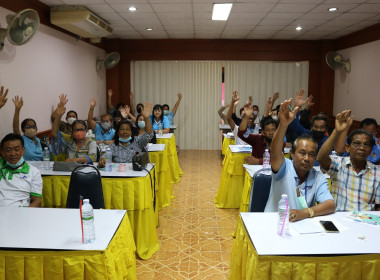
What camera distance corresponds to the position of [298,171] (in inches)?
94.7

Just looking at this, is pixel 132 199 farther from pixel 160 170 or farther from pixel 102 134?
pixel 102 134

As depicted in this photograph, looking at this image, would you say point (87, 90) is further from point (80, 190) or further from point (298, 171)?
point (298, 171)

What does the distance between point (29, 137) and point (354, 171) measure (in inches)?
156

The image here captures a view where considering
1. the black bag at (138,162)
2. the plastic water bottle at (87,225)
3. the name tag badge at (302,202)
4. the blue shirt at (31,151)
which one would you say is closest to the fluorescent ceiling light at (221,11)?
the black bag at (138,162)

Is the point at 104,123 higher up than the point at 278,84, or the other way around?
the point at 278,84

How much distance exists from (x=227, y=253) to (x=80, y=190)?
1749mm

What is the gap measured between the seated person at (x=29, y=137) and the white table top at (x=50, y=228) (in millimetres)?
1867

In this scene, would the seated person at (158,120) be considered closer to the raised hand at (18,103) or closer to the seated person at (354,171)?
the raised hand at (18,103)

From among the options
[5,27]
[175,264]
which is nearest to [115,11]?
[5,27]

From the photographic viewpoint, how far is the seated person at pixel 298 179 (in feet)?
7.20

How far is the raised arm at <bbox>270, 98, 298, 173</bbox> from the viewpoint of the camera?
216cm

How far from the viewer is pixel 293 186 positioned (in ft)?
7.59

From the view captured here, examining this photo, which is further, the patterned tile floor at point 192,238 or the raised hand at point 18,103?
the raised hand at point 18,103

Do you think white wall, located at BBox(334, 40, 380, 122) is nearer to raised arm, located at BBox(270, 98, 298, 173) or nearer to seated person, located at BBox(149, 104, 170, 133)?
seated person, located at BBox(149, 104, 170, 133)
